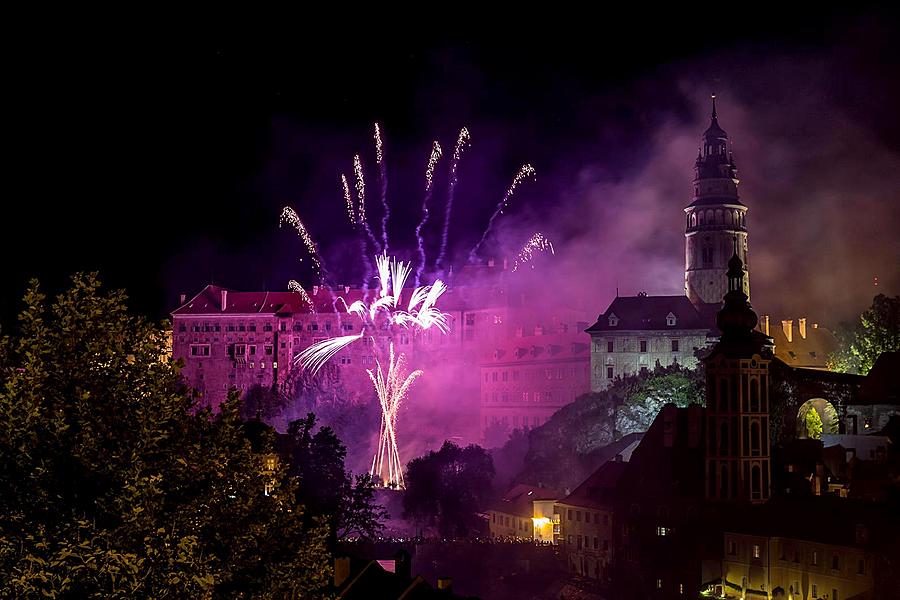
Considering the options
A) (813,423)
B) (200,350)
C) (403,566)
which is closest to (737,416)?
(813,423)

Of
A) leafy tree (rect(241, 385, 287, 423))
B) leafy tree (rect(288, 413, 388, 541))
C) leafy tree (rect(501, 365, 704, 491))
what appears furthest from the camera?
leafy tree (rect(241, 385, 287, 423))

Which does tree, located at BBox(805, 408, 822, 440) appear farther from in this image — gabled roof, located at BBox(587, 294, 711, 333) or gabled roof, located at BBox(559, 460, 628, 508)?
gabled roof, located at BBox(587, 294, 711, 333)

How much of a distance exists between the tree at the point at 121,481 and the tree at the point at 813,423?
212ft

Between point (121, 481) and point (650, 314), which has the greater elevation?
point (650, 314)

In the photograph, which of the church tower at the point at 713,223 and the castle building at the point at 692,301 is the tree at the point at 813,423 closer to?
the castle building at the point at 692,301

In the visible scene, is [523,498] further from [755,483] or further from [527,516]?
[755,483]

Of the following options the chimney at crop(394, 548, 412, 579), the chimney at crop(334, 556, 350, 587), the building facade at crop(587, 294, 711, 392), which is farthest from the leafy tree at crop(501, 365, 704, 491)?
the chimney at crop(334, 556, 350, 587)

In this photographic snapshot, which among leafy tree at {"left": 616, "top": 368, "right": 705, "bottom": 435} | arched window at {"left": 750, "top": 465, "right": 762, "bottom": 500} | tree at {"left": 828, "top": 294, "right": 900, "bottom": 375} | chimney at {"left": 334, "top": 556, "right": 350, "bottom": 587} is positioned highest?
tree at {"left": 828, "top": 294, "right": 900, "bottom": 375}

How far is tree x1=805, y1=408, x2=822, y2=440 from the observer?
81812 mm

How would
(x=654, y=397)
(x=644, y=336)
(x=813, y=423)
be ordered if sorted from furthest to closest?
(x=644, y=336) → (x=654, y=397) → (x=813, y=423)

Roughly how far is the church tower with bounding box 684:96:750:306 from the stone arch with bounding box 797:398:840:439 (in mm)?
22140

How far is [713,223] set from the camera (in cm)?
10656

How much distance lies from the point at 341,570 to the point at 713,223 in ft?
230

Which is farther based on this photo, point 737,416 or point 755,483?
point 737,416
